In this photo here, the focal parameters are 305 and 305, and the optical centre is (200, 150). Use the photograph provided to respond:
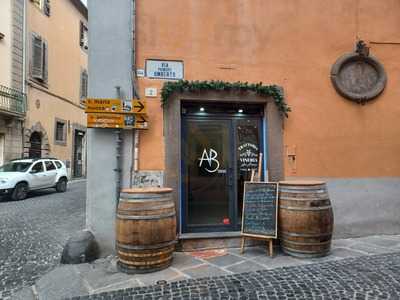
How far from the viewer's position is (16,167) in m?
10.4

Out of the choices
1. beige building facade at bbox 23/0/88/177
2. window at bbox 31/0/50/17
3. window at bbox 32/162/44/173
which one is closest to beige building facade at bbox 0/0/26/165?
beige building facade at bbox 23/0/88/177

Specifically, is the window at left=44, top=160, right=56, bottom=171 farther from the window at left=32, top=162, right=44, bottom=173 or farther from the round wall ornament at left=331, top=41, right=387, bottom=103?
the round wall ornament at left=331, top=41, right=387, bottom=103

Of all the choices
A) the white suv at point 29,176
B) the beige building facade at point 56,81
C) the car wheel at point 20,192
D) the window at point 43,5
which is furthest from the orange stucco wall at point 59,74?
the car wheel at point 20,192

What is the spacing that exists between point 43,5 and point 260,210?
15.5 metres

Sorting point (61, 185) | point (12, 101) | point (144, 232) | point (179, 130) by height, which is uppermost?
point (12, 101)

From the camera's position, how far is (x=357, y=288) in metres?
2.94

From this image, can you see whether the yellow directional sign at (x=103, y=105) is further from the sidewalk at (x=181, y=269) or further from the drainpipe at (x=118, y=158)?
the sidewalk at (x=181, y=269)

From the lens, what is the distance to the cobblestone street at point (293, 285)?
2.83 meters

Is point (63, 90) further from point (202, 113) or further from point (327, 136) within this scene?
point (327, 136)

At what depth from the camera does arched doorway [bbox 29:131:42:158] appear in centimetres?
1390

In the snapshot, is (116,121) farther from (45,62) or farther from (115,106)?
(45,62)

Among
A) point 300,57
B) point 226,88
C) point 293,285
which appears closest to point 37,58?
point 226,88

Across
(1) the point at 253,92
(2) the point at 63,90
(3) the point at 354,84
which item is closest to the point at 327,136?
(3) the point at 354,84

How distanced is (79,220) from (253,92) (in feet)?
15.3
